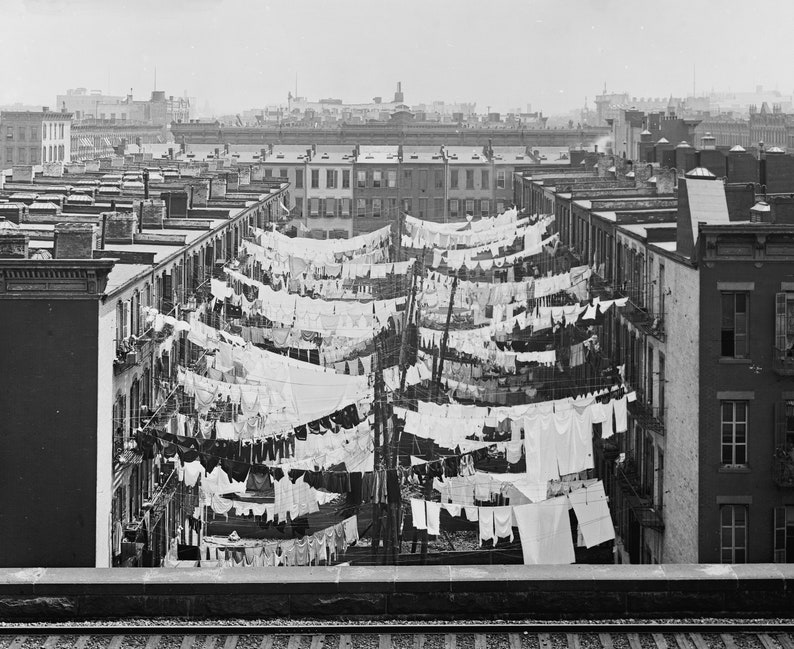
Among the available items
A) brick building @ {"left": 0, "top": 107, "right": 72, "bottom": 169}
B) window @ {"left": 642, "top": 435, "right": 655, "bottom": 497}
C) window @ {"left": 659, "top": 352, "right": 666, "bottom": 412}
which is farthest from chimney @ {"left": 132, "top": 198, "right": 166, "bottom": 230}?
brick building @ {"left": 0, "top": 107, "right": 72, "bottom": 169}

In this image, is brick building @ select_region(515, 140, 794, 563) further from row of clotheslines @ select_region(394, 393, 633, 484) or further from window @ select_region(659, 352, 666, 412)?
row of clotheslines @ select_region(394, 393, 633, 484)

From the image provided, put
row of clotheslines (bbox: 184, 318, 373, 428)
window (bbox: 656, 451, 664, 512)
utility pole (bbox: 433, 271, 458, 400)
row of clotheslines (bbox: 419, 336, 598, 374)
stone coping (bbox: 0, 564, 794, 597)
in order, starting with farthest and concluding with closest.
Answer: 1. row of clotheslines (bbox: 419, 336, 598, 374)
2. utility pole (bbox: 433, 271, 458, 400)
3. window (bbox: 656, 451, 664, 512)
4. row of clotheslines (bbox: 184, 318, 373, 428)
5. stone coping (bbox: 0, 564, 794, 597)

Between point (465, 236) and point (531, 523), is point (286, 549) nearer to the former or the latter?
point (531, 523)

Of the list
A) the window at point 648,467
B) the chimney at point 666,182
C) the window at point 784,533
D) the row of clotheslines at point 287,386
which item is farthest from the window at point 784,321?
the chimney at point 666,182

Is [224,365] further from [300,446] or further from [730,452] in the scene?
[730,452]

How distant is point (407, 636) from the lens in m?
18.5

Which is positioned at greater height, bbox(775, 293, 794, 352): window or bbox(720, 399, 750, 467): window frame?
bbox(775, 293, 794, 352): window

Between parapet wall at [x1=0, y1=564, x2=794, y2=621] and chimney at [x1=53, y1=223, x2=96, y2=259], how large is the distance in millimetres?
19774

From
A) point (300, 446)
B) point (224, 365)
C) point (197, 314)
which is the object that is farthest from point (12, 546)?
point (197, 314)

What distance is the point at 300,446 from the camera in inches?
1457

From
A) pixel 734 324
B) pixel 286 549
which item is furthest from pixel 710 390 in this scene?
pixel 286 549

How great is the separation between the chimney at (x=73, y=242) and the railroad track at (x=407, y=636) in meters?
20.2

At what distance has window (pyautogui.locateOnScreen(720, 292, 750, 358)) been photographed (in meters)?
34.8

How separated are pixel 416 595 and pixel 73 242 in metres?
22.0
